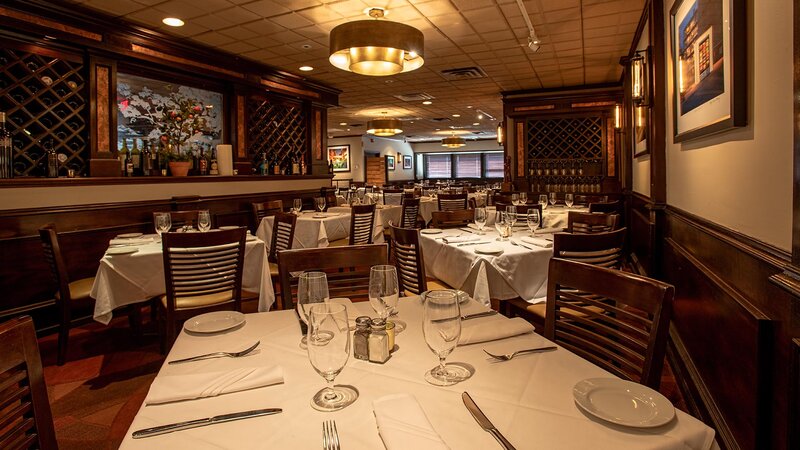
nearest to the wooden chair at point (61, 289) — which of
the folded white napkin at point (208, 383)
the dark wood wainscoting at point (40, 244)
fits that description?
the dark wood wainscoting at point (40, 244)

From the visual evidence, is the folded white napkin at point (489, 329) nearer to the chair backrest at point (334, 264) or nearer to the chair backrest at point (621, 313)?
the chair backrest at point (621, 313)

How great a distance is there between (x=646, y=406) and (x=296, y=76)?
7266mm

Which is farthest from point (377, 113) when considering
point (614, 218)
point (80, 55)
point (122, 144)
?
point (614, 218)

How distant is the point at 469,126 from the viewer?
14.9 meters

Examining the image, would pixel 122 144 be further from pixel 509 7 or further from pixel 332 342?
pixel 332 342

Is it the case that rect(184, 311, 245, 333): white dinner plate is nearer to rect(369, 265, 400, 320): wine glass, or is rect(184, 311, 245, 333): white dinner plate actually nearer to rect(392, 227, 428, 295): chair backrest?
rect(369, 265, 400, 320): wine glass

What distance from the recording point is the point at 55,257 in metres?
3.02

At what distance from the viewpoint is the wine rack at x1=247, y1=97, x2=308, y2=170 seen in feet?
23.2

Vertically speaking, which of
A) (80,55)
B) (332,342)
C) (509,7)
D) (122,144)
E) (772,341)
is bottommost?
(772,341)

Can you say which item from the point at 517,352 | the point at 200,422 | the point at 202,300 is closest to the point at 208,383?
the point at 200,422

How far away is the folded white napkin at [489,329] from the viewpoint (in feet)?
4.15

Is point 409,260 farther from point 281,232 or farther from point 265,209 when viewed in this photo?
point 265,209

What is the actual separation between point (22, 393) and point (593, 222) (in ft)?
11.8

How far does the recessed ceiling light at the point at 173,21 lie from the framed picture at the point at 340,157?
40.0 ft
